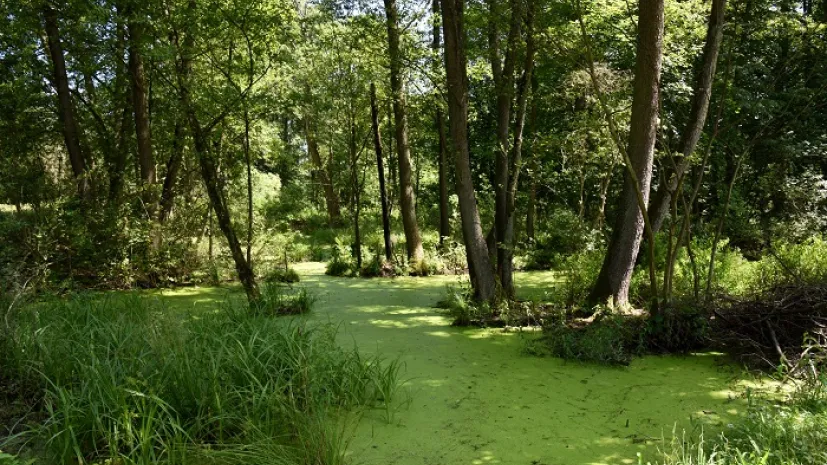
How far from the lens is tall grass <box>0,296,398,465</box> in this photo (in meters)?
2.55

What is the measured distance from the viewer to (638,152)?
493 cm

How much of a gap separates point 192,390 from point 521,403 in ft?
6.51

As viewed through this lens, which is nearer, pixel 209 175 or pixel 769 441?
pixel 769 441

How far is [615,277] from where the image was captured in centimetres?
514

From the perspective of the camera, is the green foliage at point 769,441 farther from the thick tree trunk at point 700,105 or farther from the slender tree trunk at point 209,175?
the slender tree trunk at point 209,175

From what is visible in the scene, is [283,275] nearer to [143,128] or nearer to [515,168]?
[143,128]

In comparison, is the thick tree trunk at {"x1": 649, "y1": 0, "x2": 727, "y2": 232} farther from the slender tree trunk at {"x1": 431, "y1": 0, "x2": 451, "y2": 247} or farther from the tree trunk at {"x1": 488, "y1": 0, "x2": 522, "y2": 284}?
the slender tree trunk at {"x1": 431, "y1": 0, "x2": 451, "y2": 247}

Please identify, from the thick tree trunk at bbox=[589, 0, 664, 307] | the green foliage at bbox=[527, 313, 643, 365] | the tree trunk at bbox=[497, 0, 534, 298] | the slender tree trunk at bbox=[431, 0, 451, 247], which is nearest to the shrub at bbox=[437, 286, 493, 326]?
the tree trunk at bbox=[497, 0, 534, 298]

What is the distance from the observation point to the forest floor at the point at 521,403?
109 inches

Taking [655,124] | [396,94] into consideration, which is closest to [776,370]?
[655,124]

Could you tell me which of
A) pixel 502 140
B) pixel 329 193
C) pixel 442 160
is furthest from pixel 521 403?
pixel 329 193

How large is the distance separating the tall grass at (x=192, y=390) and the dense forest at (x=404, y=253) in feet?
0.07

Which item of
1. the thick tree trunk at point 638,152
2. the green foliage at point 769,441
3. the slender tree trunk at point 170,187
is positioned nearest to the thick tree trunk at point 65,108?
the slender tree trunk at point 170,187

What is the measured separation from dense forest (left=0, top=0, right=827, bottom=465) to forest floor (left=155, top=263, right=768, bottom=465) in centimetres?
3
